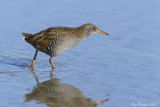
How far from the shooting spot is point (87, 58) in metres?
8.25

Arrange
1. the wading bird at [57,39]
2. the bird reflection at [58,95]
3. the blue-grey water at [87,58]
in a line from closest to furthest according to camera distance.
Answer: the bird reflection at [58,95] → the blue-grey water at [87,58] → the wading bird at [57,39]

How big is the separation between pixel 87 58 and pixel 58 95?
230 centimetres

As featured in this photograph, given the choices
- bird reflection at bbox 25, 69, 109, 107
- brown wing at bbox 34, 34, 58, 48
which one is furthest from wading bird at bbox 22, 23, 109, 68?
bird reflection at bbox 25, 69, 109, 107

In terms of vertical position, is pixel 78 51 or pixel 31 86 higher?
pixel 78 51

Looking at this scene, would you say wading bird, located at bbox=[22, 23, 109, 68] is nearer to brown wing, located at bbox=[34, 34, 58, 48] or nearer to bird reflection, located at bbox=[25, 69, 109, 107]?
brown wing, located at bbox=[34, 34, 58, 48]

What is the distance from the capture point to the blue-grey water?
6055 millimetres

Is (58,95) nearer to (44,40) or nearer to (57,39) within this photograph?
(57,39)

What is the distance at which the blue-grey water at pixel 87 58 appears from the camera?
605 cm

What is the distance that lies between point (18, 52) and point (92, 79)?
2501 millimetres

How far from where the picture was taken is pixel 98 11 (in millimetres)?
11297

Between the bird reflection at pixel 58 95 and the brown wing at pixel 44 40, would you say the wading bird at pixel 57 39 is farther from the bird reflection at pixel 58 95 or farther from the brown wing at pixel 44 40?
the bird reflection at pixel 58 95

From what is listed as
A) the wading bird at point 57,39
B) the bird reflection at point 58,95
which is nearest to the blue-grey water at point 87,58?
the bird reflection at point 58,95

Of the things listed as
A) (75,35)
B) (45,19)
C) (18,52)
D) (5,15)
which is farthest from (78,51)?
(5,15)

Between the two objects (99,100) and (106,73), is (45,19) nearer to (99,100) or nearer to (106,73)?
(106,73)
